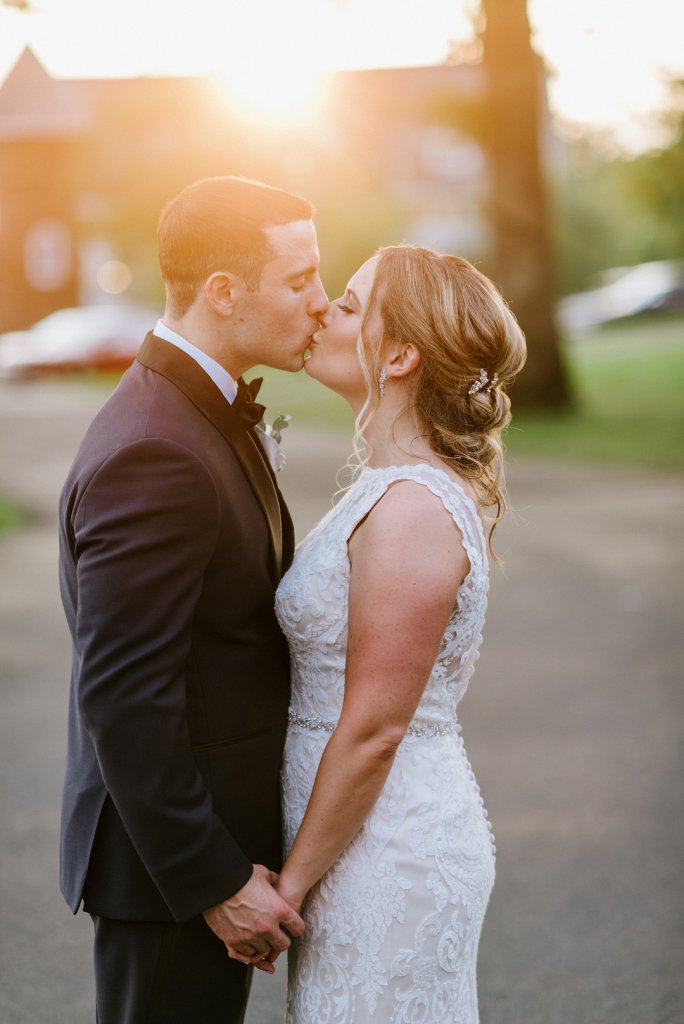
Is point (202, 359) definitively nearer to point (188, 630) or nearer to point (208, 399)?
point (208, 399)

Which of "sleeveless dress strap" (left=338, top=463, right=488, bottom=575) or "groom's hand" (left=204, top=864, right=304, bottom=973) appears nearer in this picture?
"groom's hand" (left=204, top=864, right=304, bottom=973)

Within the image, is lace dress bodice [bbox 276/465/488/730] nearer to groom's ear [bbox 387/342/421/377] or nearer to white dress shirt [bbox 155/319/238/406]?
groom's ear [bbox 387/342/421/377]

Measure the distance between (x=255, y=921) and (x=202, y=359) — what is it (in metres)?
1.17

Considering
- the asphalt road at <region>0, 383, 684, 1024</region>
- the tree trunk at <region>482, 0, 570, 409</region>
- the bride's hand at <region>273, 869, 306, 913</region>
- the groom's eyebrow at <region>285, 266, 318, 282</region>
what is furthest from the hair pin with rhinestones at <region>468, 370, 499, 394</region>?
the tree trunk at <region>482, 0, 570, 409</region>

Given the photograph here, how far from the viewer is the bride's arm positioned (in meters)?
2.46

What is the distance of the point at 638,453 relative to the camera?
16062mm

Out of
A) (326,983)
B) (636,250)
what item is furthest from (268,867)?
(636,250)

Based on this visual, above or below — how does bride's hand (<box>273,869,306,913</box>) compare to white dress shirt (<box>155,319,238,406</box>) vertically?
below

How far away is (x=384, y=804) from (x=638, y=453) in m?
14.0

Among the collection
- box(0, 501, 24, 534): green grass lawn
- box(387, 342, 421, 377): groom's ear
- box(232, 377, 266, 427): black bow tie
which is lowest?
box(0, 501, 24, 534): green grass lawn

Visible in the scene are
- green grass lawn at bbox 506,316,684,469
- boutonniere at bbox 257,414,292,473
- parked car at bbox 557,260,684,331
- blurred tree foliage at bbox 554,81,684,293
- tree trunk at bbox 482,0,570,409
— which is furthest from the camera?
blurred tree foliage at bbox 554,81,684,293

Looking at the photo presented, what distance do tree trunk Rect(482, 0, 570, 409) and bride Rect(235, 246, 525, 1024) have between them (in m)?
16.4

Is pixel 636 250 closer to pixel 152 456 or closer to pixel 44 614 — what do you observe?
pixel 44 614

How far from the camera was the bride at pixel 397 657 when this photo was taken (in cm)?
249
